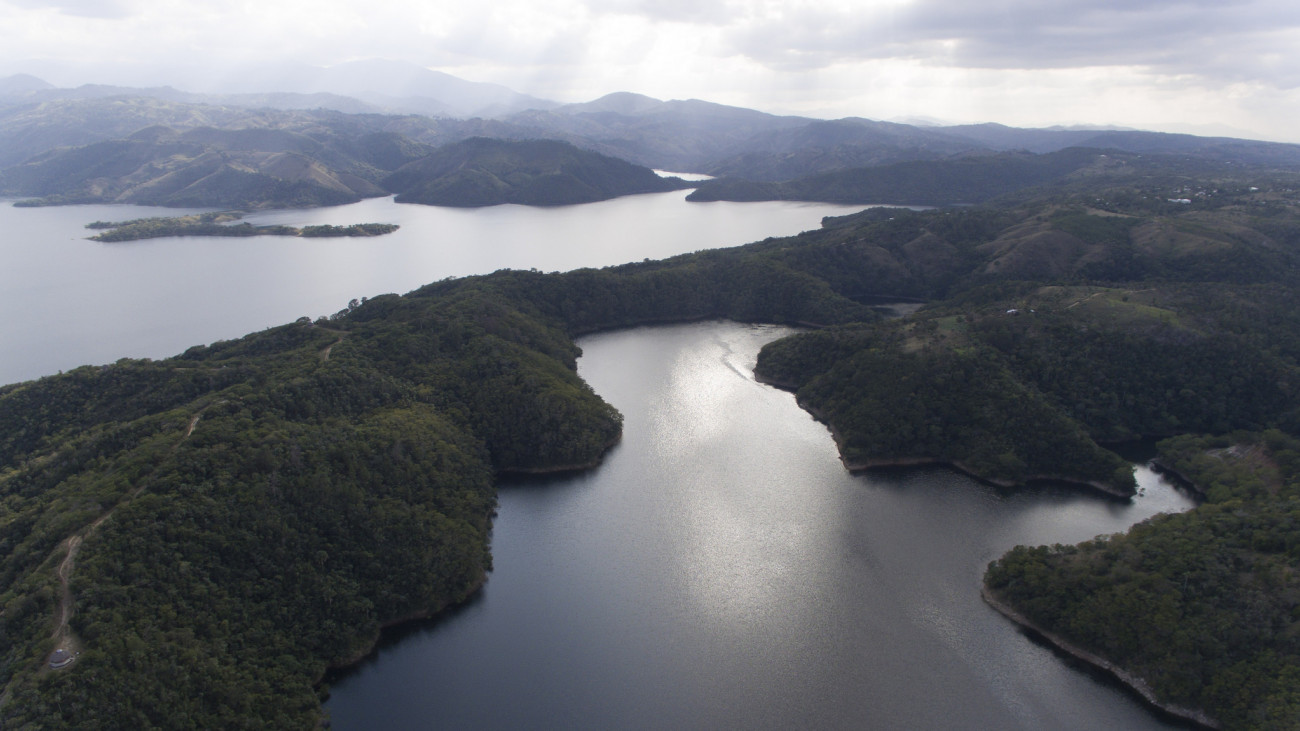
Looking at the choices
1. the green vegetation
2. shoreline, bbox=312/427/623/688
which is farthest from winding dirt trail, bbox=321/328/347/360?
the green vegetation

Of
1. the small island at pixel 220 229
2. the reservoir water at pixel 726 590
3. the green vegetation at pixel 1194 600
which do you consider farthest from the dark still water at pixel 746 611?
the small island at pixel 220 229

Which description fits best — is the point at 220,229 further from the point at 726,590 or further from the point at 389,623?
the point at 726,590

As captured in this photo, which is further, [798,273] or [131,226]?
[131,226]

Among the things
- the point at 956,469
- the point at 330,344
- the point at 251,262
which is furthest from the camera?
the point at 251,262

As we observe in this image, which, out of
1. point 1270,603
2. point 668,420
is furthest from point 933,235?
point 1270,603

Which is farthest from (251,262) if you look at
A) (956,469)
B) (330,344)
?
(956,469)

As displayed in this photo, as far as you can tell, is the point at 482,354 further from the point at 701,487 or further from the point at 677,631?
the point at 677,631
